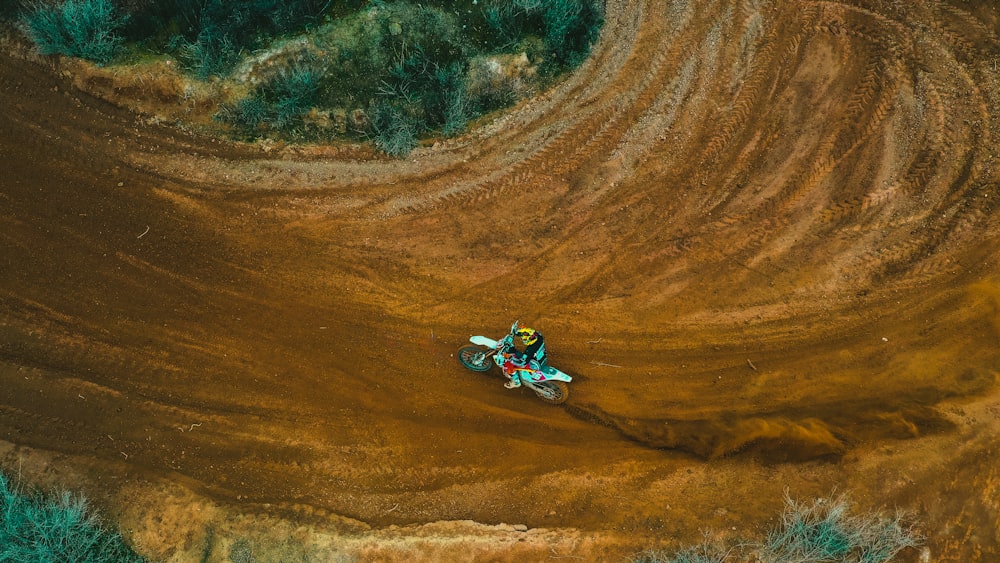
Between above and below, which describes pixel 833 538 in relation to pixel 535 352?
below

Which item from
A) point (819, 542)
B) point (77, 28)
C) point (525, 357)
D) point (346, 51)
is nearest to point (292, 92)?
point (346, 51)

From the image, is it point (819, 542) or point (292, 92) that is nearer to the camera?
point (819, 542)

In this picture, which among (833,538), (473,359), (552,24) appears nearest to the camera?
(833,538)

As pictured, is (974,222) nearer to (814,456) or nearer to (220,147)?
(814,456)

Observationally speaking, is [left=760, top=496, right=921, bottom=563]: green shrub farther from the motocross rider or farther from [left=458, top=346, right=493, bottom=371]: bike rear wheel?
[left=458, top=346, right=493, bottom=371]: bike rear wheel

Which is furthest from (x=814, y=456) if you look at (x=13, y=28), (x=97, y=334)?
(x=13, y=28)

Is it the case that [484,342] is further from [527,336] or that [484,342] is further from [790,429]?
[790,429]
